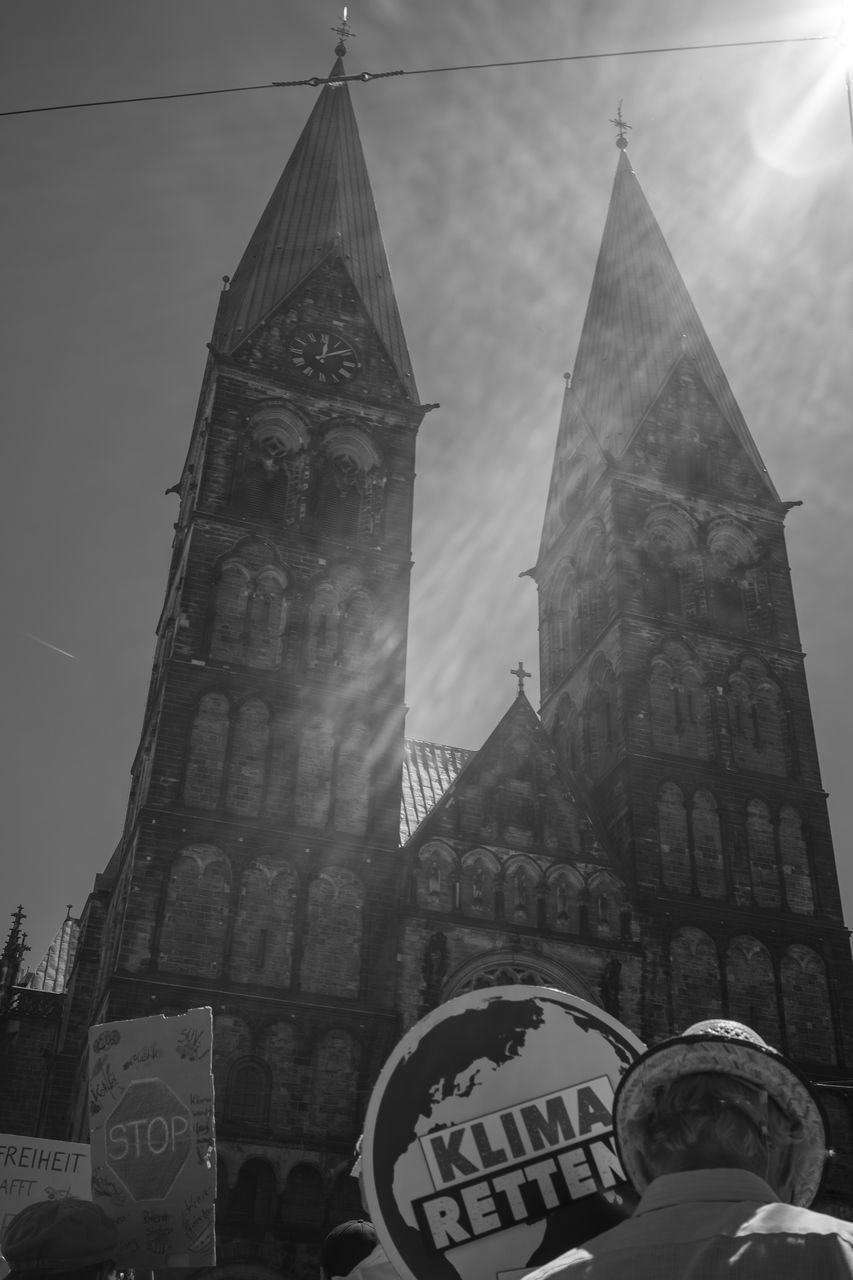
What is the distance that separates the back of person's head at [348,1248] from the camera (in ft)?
14.1

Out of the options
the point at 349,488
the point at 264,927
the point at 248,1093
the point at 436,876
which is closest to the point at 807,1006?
the point at 436,876

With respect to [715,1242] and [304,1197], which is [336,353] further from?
[715,1242]

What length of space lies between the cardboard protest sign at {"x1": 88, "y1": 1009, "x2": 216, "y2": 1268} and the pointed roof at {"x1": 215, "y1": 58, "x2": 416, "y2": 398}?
2195 cm

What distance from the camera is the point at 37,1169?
33.1 feet

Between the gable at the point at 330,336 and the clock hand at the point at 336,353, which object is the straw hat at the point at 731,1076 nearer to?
the gable at the point at 330,336

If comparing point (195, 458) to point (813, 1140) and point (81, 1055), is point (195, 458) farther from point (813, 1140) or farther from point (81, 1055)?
point (813, 1140)

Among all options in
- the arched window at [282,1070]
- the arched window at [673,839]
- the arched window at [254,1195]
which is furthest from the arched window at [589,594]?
the arched window at [254,1195]

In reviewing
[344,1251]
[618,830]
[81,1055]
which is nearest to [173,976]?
[81,1055]

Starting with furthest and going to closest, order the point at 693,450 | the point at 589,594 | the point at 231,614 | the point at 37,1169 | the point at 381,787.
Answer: the point at 693,450
the point at 589,594
the point at 231,614
the point at 381,787
the point at 37,1169

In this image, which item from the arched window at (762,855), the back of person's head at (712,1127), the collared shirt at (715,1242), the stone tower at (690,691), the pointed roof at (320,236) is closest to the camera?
the collared shirt at (715,1242)

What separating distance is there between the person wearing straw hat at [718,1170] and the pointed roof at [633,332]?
26.2 m

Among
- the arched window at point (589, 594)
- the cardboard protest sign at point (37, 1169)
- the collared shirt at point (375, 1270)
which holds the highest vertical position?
the arched window at point (589, 594)

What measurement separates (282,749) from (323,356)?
9911mm

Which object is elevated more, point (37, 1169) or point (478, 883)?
point (478, 883)
